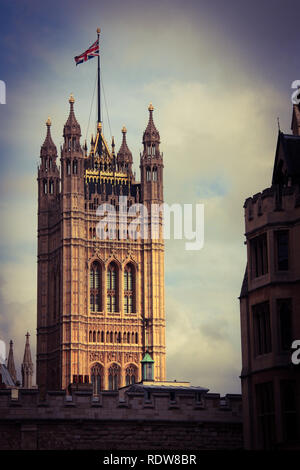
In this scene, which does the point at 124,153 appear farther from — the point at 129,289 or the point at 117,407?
the point at 117,407

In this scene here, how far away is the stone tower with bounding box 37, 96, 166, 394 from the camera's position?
124 meters

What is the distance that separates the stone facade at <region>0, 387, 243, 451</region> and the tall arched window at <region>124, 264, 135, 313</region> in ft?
272

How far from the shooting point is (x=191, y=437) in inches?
1737

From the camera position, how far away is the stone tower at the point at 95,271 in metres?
124

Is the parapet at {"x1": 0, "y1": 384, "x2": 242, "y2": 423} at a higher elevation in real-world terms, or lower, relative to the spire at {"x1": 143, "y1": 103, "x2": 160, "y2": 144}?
lower

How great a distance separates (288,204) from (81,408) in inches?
397

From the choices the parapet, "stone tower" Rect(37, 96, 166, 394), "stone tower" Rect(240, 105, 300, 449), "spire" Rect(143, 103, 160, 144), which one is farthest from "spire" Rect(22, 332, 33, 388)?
"stone tower" Rect(240, 105, 300, 449)

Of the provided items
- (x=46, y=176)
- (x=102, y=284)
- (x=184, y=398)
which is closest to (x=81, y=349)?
(x=102, y=284)

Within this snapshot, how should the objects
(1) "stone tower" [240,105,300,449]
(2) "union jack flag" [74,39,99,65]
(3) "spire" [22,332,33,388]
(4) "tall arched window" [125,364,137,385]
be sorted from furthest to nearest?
(4) "tall arched window" [125,364,137,385] < (3) "spire" [22,332,33,388] < (2) "union jack flag" [74,39,99,65] < (1) "stone tower" [240,105,300,449]

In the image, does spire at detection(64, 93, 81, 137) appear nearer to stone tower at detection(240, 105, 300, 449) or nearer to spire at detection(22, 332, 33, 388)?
spire at detection(22, 332, 33, 388)

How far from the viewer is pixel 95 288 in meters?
127

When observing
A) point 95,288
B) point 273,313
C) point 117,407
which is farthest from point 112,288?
point 273,313

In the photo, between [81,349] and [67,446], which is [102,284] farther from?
[67,446]

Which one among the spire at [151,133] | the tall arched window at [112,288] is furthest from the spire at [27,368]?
the spire at [151,133]
